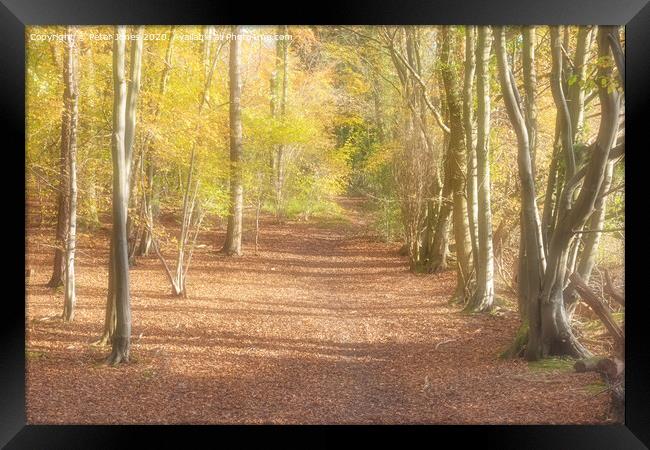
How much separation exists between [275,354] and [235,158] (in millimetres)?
1336

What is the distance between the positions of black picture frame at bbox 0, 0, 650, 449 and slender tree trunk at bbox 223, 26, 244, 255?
365mm

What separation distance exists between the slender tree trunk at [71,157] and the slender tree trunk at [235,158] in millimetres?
1005

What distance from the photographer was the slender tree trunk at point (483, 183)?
4.96m

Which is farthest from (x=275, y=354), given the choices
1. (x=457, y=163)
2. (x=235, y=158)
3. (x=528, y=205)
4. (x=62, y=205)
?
(x=528, y=205)

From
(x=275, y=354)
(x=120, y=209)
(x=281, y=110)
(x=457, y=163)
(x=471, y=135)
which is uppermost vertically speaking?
(x=281, y=110)

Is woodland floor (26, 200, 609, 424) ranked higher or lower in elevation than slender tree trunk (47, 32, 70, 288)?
lower

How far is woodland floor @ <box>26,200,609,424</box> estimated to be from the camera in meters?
4.69

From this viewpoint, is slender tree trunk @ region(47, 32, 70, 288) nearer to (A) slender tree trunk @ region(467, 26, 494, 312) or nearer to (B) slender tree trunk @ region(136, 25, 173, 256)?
(B) slender tree trunk @ region(136, 25, 173, 256)

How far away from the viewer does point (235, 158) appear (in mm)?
4742

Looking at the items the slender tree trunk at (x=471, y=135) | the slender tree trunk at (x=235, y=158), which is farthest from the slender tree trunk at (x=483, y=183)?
the slender tree trunk at (x=235, y=158)

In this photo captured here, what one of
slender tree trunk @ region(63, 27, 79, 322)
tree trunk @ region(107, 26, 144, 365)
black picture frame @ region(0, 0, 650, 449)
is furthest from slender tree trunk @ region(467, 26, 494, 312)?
slender tree trunk @ region(63, 27, 79, 322)

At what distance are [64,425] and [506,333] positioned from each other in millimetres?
3036

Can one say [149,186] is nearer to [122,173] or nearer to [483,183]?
[122,173]
